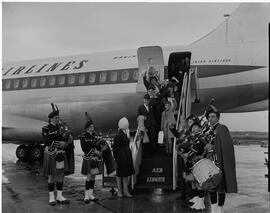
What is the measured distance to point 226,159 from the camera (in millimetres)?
5309

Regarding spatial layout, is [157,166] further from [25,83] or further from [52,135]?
[25,83]

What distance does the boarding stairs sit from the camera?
7.15 m

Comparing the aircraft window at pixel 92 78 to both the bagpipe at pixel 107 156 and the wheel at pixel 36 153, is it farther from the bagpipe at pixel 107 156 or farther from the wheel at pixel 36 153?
the wheel at pixel 36 153

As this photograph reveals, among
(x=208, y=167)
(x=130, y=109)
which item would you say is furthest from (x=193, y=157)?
(x=130, y=109)

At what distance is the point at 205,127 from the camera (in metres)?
5.79

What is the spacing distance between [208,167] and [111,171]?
2.18 meters

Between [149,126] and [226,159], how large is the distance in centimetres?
239

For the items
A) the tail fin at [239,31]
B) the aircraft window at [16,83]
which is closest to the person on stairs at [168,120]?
the tail fin at [239,31]

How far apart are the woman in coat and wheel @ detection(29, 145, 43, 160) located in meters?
6.90

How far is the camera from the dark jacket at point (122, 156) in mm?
6879

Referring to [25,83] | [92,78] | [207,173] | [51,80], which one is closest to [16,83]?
[25,83]

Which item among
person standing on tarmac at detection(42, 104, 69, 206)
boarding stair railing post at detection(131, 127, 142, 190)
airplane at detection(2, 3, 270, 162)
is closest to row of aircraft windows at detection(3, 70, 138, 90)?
airplane at detection(2, 3, 270, 162)

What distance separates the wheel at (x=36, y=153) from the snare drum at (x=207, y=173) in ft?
29.4

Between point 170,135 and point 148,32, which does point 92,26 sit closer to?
point 148,32
